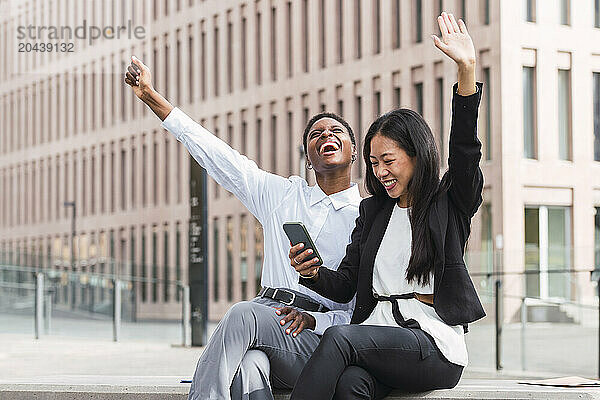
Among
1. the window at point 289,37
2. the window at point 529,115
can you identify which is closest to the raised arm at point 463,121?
the window at point 529,115

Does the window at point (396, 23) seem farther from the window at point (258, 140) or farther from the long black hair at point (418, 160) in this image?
the long black hair at point (418, 160)

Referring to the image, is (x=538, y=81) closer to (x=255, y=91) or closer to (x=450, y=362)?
(x=255, y=91)

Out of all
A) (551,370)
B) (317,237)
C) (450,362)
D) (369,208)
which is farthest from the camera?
(551,370)

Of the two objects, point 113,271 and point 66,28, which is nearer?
point 113,271

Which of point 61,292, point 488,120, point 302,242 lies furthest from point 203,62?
point 302,242

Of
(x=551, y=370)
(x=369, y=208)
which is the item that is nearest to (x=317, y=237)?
(x=369, y=208)

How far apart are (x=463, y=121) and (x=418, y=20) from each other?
28.4 metres

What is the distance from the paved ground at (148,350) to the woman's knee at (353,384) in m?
5.39

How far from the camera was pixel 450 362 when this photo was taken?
436 cm

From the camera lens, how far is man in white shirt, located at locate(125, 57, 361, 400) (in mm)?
4500

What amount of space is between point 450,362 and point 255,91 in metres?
35.1

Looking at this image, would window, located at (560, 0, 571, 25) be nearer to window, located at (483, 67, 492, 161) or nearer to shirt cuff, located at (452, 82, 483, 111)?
window, located at (483, 67, 492, 161)

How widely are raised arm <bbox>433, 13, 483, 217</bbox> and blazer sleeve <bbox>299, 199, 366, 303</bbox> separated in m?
0.45

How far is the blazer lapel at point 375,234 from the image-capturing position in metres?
4.50
